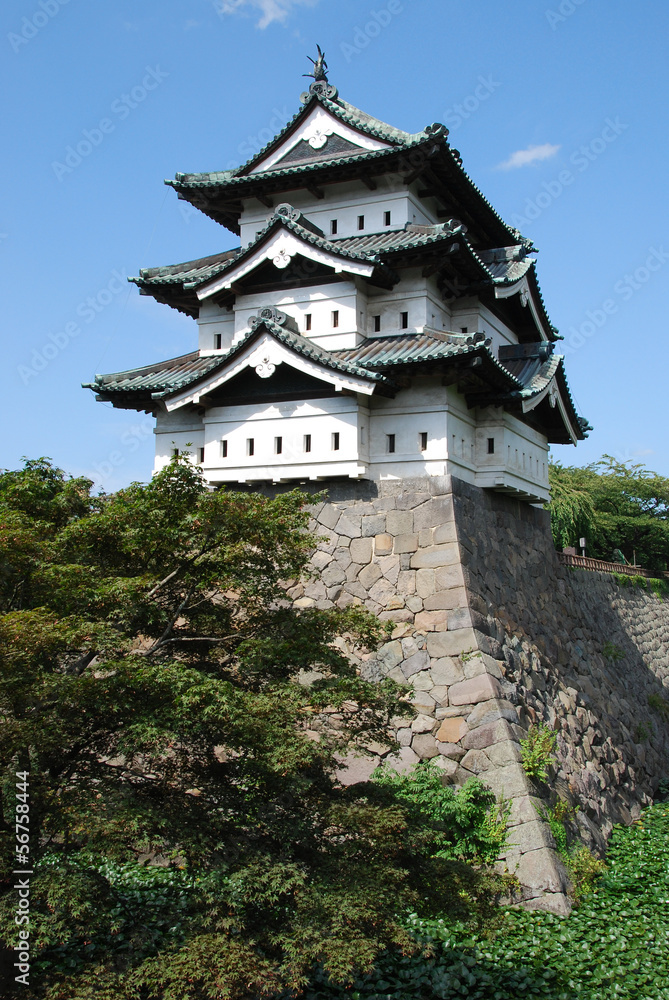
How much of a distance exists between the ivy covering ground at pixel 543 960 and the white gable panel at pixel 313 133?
→ 12095mm

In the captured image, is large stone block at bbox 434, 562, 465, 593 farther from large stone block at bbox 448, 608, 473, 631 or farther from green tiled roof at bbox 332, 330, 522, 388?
green tiled roof at bbox 332, 330, 522, 388

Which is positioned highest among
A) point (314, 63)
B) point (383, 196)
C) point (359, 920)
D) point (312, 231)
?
point (314, 63)

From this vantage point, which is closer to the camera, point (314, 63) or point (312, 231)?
point (312, 231)

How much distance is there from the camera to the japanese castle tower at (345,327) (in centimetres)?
1188

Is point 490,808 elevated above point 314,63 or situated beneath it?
situated beneath

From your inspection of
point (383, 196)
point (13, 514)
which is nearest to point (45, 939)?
point (13, 514)

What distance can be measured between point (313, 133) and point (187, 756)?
1131cm

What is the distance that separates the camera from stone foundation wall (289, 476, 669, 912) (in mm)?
10320

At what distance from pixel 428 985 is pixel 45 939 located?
396 cm

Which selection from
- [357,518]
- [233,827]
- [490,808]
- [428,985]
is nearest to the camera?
[233,827]

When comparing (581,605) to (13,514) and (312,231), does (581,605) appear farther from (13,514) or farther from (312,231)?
(13,514)

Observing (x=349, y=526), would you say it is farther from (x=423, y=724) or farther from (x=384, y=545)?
(x=423, y=724)

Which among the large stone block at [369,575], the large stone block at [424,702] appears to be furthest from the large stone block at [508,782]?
the large stone block at [369,575]

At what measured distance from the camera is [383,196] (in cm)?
1366
